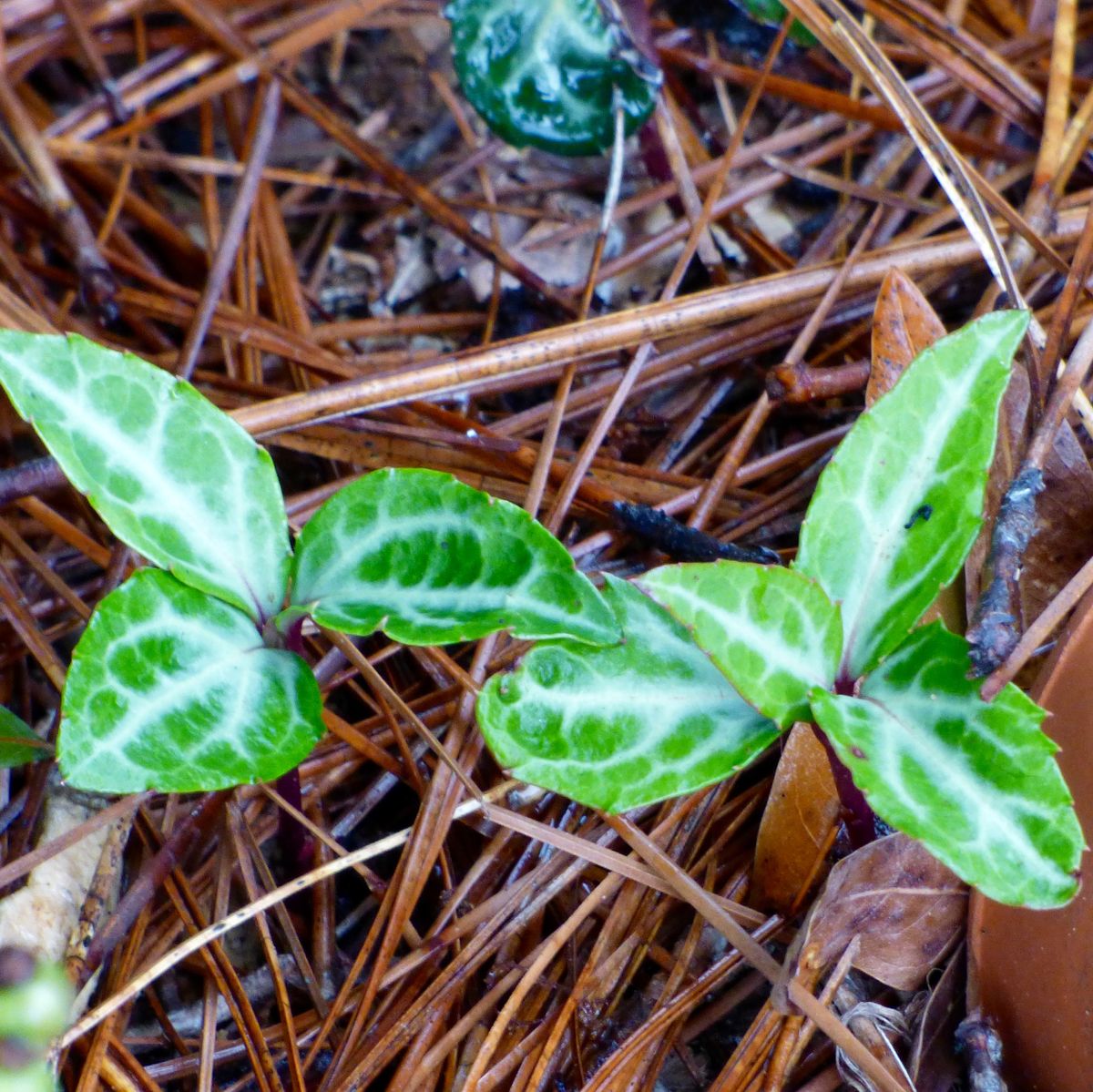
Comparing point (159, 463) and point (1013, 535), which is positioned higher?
point (159, 463)

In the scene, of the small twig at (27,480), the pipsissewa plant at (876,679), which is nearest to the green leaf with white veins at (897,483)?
the pipsissewa plant at (876,679)

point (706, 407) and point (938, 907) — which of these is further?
point (706, 407)

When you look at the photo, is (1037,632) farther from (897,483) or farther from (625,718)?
(625,718)

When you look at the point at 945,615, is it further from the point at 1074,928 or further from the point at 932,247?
the point at 932,247

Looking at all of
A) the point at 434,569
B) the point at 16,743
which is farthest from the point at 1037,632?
the point at 16,743

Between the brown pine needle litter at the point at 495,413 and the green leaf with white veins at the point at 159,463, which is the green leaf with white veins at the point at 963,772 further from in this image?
the green leaf with white veins at the point at 159,463

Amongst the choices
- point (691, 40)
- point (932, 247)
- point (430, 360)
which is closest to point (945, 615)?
point (932, 247)
